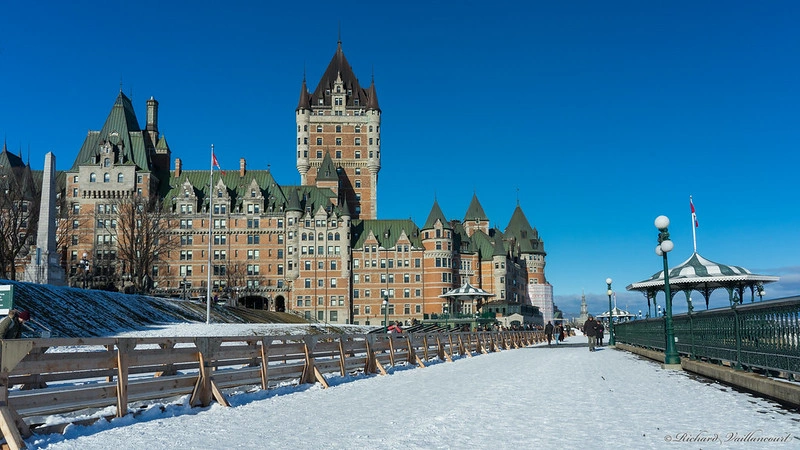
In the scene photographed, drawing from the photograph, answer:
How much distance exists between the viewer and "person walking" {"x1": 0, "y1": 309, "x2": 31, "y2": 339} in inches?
544

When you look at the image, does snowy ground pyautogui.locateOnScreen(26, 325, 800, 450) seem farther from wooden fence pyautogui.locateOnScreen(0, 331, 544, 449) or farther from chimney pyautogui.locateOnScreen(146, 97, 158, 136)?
chimney pyautogui.locateOnScreen(146, 97, 158, 136)

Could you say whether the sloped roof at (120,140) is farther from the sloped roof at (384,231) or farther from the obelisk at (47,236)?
the obelisk at (47,236)

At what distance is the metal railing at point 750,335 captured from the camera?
1136 cm

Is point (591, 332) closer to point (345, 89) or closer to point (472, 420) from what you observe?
point (472, 420)

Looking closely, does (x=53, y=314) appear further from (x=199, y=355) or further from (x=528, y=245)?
(x=528, y=245)

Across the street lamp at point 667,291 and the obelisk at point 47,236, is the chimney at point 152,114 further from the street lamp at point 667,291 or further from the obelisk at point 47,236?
the street lamp at point 667,291

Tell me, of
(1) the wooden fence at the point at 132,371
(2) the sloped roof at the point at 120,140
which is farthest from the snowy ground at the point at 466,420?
(2) the sloped roof at the point at 120,140

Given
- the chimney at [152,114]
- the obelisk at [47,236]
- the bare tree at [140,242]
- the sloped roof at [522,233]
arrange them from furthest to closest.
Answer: the sloped roof at [522,233] < the chimney at [152,114] < the bare tree at [140,242] < the obelisk at [47,236]

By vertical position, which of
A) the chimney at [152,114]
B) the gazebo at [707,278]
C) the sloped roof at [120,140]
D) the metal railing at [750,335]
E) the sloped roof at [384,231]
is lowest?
the metal railing at [750,335]

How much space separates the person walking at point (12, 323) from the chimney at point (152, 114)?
10775cm

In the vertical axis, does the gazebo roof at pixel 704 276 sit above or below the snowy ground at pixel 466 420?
above

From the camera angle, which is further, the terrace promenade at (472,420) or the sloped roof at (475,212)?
the sloped roof at (475,212)

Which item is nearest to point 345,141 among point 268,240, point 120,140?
point 268,240

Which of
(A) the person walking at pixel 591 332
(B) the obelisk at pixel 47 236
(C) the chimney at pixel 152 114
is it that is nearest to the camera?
(A) the person walking at pixel 591 332
